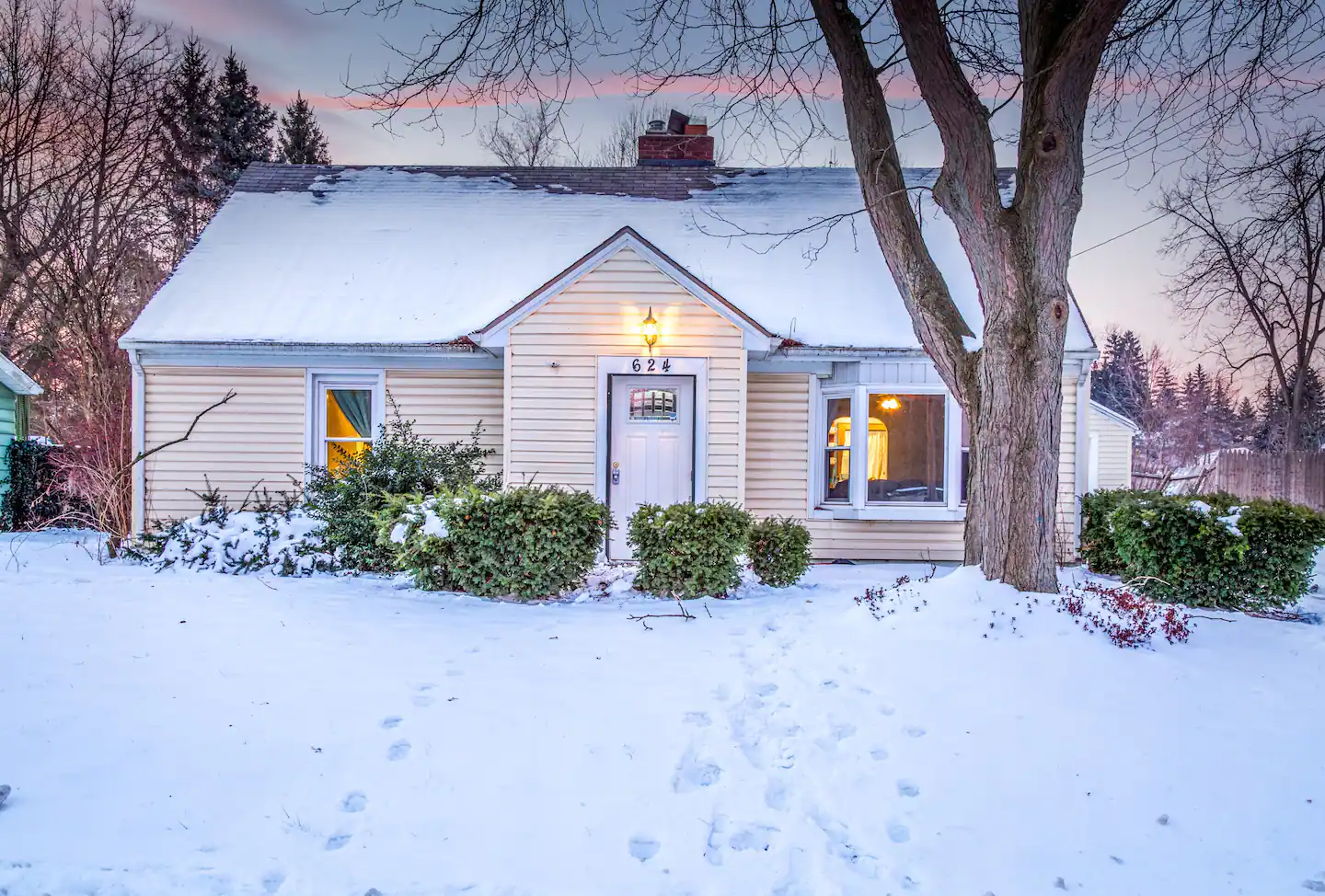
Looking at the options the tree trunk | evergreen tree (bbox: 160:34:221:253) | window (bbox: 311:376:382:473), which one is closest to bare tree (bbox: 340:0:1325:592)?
the tree trunk

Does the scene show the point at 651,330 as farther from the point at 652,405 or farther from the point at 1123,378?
the point at 1123,378

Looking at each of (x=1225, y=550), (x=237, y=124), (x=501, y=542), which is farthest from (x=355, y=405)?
(x=237, y=124)

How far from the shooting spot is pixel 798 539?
288 inches

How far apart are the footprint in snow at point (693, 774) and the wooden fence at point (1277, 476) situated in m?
15.9

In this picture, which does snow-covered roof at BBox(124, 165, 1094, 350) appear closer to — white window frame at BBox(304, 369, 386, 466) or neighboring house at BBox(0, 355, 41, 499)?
white window frame at BBox(304, 369, 386, 466)

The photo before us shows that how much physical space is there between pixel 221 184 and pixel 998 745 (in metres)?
26.5

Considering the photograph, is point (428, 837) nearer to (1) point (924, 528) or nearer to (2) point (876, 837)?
(2) point (876, 837)

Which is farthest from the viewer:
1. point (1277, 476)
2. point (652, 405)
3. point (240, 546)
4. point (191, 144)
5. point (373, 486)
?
point (191, 144)

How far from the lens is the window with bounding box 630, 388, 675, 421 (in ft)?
28.3

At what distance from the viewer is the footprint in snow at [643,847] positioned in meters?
2.81

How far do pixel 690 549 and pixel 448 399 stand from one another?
4.60m

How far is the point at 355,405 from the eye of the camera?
9.80m

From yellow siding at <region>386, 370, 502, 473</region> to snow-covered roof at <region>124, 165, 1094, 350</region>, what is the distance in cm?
58

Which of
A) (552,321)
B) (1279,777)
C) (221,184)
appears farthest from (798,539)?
(221,184)
